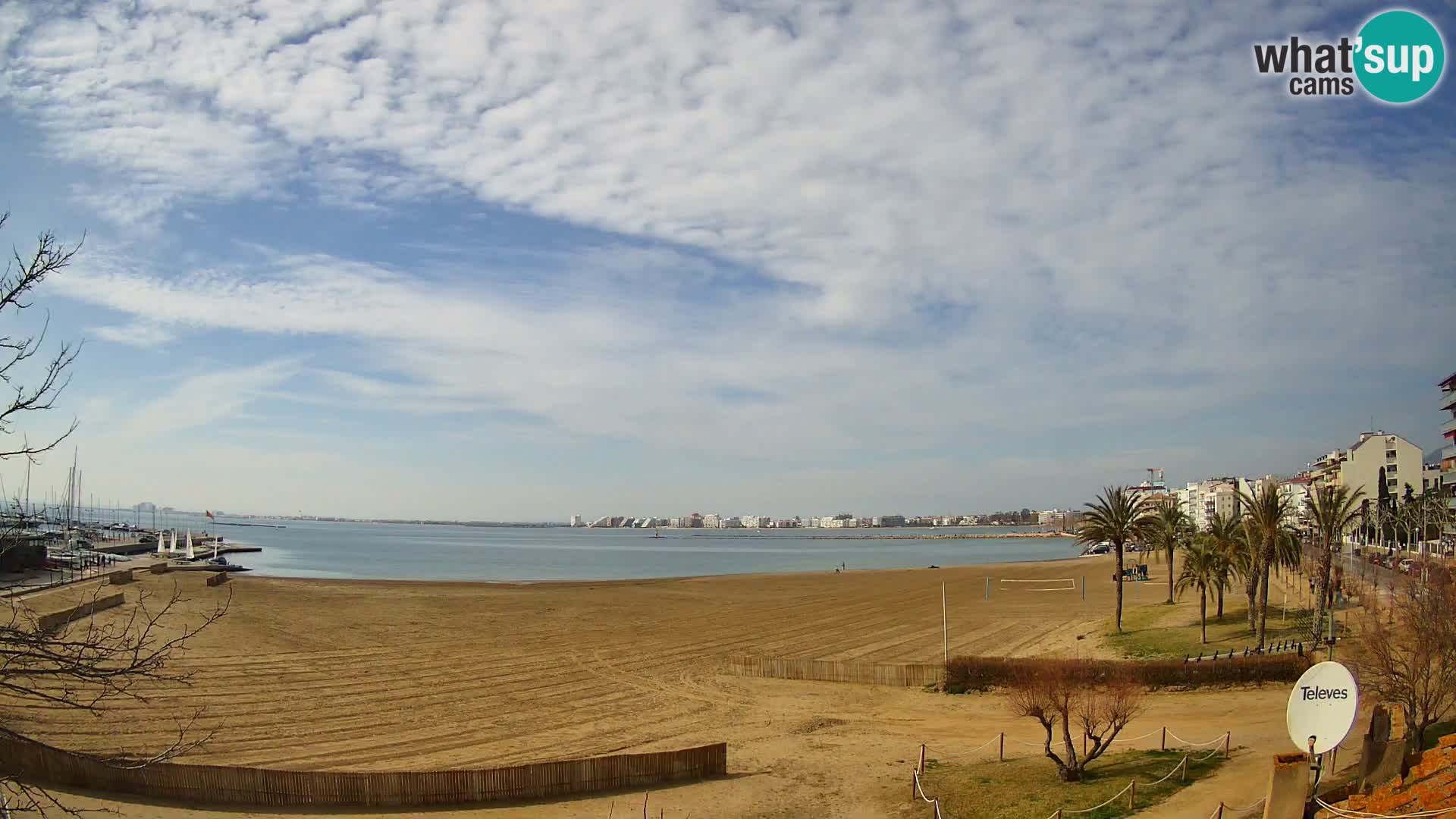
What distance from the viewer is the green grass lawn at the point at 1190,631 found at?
37594 millimetres

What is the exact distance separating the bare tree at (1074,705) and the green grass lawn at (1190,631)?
14581mm

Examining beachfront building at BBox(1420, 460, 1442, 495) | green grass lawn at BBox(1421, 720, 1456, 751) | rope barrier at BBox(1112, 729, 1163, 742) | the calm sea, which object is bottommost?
the calm sea

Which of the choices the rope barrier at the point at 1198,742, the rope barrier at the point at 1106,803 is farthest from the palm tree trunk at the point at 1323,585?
the rope barrier at the point at 1106,803

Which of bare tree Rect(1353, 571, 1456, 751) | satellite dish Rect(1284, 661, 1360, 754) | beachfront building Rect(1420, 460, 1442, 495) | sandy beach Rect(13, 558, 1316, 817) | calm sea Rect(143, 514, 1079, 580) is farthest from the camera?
beachfront building Rect(1420, 460, 1442, 495)

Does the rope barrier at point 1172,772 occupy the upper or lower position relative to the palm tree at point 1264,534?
lower

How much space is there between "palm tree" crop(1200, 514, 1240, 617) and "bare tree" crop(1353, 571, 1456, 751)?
17900mm

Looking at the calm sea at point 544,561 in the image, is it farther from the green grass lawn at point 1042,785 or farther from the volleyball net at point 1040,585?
the green grass lawn at point 1042,785

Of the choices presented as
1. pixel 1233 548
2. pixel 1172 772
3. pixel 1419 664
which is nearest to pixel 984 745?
pixel 1172 772

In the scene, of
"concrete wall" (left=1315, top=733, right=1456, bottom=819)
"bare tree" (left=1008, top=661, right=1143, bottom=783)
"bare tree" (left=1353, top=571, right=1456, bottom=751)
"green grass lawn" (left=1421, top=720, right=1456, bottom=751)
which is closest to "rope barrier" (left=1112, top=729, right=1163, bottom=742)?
"bare tree" (left=1008, top=661, right=1143, bottom=783)

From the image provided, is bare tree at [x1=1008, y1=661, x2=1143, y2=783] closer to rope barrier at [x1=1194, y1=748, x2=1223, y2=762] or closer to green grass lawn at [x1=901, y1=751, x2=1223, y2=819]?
green grass lawn at [x1=901, y1=751, x2=1223, y2=819]

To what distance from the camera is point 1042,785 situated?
2203 centimetres

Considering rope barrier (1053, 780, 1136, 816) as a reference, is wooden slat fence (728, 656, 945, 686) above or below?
below

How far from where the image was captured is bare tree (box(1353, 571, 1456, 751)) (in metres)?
20.0

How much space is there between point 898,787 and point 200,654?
105ft
